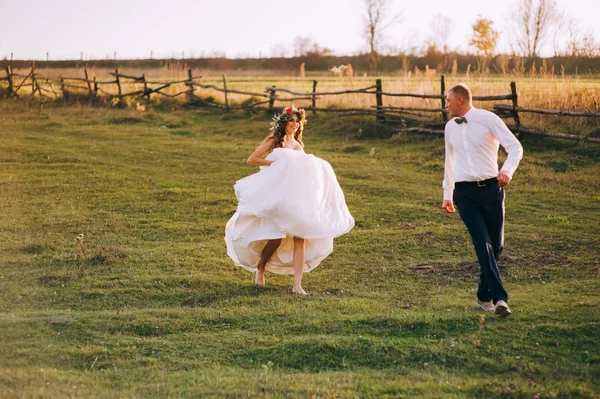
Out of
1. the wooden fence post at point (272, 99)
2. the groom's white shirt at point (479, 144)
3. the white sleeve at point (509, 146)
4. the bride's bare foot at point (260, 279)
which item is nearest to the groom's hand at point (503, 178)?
the white sleeve at point (509, 146)

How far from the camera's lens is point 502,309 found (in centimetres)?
646

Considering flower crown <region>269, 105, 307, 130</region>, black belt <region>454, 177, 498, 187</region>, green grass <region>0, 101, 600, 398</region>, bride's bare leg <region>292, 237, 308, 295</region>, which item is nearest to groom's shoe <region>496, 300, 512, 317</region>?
green grass <region>0, 101, 600, 398</region>

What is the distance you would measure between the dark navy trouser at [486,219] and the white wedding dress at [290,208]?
1.75 m

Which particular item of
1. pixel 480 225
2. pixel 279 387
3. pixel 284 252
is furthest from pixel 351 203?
pixel 279 387

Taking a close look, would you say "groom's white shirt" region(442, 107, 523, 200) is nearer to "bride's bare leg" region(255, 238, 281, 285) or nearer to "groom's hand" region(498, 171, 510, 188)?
→ "groom's hand" region(498, 171, 510, 188)

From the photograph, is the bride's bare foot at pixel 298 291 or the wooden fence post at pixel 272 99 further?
the wooden fence post at pixel 272 99

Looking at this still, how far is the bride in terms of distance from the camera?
25.7ft

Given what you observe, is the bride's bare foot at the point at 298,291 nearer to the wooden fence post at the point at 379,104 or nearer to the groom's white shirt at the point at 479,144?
the groom's white shirt at the point at 479,144

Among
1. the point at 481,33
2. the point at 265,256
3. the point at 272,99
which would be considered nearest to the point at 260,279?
the point at 265,256

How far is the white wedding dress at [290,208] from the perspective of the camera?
25.7 feet

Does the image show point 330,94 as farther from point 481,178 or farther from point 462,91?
point 481,178

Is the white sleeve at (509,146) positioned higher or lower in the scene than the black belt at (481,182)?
higher

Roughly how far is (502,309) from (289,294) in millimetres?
2387

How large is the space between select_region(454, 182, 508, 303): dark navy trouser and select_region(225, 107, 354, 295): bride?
5.77 feet
